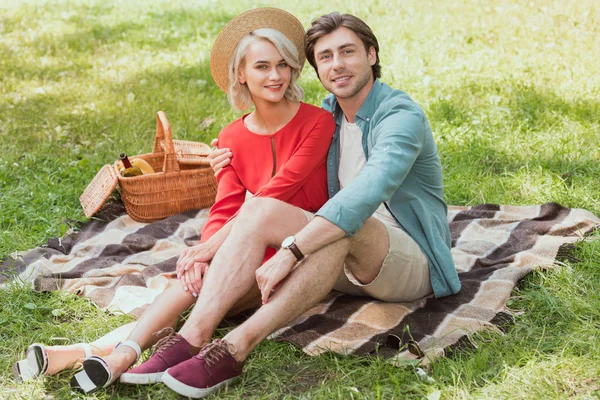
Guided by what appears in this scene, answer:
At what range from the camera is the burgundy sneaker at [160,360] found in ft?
10.1

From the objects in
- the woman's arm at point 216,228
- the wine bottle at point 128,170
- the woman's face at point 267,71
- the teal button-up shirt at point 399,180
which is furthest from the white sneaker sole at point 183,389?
the wine bottle at point 128,170

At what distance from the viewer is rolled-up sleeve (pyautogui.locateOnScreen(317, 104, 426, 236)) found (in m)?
3.08

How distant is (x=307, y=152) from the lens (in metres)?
3.76

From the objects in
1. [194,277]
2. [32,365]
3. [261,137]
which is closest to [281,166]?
[261,137]

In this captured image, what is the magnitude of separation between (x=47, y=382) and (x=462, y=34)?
623 centimetres

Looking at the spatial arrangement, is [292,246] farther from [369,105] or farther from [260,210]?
[369,105]

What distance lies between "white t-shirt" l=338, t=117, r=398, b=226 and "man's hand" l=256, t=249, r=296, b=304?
0.82 meters

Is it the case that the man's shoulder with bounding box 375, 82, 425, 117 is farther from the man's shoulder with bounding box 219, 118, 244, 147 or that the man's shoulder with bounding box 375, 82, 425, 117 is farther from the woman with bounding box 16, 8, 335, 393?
the man's shoulder with bounding box 219, 118, 244, 147

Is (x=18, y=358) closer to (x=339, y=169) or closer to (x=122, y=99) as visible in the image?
(x=339, y=169)

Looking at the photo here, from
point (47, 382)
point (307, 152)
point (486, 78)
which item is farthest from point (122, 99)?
point (47, 382)

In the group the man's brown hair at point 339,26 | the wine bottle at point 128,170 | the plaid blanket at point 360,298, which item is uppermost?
the man's brown hair at point 339,26

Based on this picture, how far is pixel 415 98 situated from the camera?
6820 mm

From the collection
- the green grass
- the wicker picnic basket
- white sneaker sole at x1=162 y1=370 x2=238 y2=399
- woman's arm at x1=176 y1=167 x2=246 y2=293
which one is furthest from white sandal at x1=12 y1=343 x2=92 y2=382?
the wicker picnic basket

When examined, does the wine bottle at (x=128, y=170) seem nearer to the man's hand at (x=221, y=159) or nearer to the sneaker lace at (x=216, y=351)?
the man's hand at (x=221, y=159)
